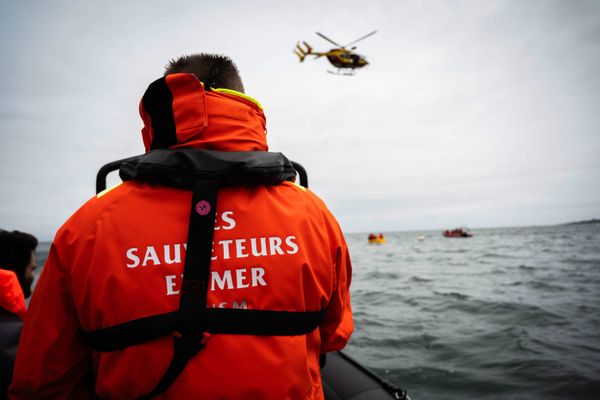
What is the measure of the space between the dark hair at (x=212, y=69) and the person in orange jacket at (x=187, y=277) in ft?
0.79

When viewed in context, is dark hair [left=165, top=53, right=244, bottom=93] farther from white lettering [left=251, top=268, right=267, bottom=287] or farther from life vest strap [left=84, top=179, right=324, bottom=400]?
white lettering [left=251, top=268, right=267, bottom=287]

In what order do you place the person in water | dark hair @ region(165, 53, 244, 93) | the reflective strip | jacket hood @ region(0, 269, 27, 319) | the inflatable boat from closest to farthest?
the reflective strip → dark hair @ region(165, 53, 244, 93) → the person in water → jacket hood @ region(0, 269, 27, 319) → the inflatable boat

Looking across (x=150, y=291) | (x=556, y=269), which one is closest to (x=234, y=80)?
(x=150, y=291)

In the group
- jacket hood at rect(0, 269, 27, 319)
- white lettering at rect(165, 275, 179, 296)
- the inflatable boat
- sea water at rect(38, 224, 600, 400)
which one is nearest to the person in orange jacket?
white lettering at rect(165, 275, 179, 296)

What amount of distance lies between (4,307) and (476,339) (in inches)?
311

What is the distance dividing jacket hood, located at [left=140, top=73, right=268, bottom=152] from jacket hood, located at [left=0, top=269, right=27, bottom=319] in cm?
249

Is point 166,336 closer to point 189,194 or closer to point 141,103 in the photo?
point 189,194

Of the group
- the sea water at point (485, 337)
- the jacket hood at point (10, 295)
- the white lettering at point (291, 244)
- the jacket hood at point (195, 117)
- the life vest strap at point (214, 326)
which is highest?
the jacket hood at point (195, 117)

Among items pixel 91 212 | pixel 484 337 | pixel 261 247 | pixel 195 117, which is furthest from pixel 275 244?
pixel 484 337

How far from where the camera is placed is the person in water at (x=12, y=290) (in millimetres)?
2398

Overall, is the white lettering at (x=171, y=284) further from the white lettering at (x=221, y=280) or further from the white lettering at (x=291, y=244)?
the white lettering at (x=291, y=244)

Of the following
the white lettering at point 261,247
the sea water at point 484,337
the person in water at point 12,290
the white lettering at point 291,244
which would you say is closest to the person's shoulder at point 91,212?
the white lettering at point 261,247

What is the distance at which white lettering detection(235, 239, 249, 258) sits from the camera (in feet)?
3.76

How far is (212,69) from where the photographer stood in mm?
1486
